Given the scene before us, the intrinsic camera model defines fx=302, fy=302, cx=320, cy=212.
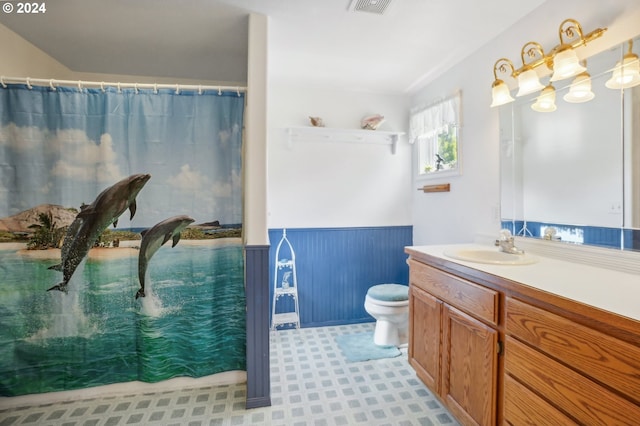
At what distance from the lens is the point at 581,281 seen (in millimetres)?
1192

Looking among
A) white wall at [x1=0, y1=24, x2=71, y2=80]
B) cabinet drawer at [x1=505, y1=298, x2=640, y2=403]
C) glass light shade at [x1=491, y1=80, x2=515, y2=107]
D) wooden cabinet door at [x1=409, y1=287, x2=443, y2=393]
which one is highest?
white wall at [x1=0, y1=24, x2=71, y2=80]

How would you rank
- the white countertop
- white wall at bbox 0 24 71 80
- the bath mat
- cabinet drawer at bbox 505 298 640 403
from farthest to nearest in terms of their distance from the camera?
1. the bath mat
2. white wall at bbox 0 24 71 80
3. the white countertop
4. cabinet drawer at bbox 505 298 640 403

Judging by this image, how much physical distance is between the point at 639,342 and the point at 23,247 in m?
2.87

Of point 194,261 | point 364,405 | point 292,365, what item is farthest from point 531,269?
point 194,261

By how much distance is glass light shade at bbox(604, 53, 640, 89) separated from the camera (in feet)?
4.37

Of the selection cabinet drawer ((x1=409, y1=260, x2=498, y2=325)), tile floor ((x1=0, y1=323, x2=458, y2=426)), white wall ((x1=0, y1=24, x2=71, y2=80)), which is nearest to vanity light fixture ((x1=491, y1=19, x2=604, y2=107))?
cabinet drawer ((x1=409, y1=260, x2=498, y2=325))

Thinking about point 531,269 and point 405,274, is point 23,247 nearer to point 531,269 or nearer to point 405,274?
point 531,269

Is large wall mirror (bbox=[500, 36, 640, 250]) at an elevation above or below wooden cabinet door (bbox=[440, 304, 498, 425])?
above

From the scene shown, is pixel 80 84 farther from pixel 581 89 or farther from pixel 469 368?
pixel 581 89

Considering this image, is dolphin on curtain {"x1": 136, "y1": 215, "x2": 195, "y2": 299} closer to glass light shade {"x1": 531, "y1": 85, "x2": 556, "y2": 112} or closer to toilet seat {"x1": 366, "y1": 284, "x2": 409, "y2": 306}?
toilet seat {"x1": 366, "y1": 284, "x2": 409, "y2": 306}

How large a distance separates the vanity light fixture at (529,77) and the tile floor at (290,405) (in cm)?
191

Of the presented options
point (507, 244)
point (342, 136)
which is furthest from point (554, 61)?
point (342, 136)

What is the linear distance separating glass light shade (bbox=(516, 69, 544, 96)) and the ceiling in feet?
1.31

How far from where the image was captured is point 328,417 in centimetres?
171
